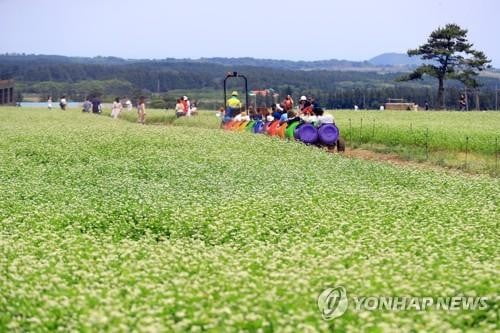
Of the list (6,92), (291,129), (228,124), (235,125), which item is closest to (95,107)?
(228,124)

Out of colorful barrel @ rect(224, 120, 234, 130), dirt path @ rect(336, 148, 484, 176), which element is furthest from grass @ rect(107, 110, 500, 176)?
colorful barrel @ rect(224, 120, 234, 130)

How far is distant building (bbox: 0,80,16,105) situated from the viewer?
10803cm

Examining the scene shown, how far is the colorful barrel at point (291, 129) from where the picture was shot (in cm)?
3758

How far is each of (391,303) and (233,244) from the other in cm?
474

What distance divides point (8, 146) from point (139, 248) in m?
20.3

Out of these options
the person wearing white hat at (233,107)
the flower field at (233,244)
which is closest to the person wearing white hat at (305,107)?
the person wearing white hat at (233,107)

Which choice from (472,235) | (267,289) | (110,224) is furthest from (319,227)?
(267,289)

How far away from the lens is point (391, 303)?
31.4 ft

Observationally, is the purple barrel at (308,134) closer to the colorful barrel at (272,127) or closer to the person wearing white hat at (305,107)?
the person wearing white hat at (305,107)

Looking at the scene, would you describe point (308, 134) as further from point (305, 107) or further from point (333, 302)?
point (333, 302)

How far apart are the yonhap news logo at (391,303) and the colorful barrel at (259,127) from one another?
110ft

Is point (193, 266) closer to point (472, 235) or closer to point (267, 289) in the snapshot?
point (267, 289)

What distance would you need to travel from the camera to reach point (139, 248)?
519 inches

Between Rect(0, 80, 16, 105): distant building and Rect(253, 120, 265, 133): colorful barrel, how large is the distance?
69.3 metres
